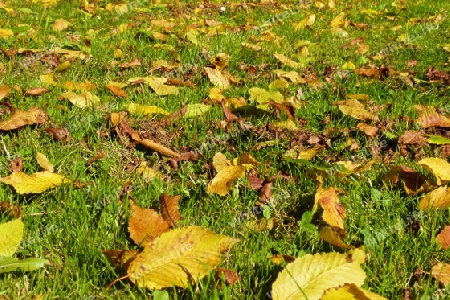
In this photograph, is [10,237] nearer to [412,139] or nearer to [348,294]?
[348,294]

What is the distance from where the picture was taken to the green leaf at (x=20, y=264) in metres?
1.28

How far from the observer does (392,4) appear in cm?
554

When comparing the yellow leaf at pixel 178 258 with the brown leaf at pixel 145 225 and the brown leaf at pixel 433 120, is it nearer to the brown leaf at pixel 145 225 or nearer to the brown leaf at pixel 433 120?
the brown leaf at pixel 145 225

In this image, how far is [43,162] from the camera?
6.07 ft

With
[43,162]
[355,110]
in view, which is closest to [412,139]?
[355,110]

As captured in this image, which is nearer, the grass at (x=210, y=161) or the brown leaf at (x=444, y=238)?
the grass at (x=210, y=161)

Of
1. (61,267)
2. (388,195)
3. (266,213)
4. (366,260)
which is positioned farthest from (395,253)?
(61,267)

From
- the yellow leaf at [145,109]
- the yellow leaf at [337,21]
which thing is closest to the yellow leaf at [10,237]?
the yellow leaf at [145,109]

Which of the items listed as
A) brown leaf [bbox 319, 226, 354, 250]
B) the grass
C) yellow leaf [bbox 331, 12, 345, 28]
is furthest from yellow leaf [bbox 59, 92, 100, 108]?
yellow leaf [bbox 331, 12, 345, 28]

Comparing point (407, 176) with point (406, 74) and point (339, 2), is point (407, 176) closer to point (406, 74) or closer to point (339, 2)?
point (406, 74)

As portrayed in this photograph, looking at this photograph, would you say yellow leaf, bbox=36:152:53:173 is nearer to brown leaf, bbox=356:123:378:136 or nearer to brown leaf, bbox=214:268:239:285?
brown leaf, bbox=214:268:239:285

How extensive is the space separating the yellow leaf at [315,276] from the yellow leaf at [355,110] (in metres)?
1.18

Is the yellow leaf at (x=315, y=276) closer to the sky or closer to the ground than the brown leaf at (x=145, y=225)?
closer to the sky

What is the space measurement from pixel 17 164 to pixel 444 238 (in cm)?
161
